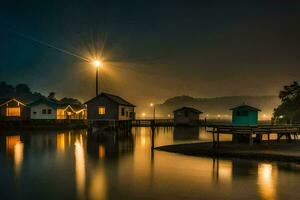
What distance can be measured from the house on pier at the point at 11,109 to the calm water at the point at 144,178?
57.4 metres

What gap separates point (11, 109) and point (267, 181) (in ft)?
255

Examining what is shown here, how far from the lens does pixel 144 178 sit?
21.5m

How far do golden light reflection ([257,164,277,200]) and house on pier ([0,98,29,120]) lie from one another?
2892 inches

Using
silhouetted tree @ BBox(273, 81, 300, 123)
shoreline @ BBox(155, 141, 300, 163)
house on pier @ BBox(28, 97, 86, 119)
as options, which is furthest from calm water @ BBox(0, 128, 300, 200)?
house on pier @ BBox(28, 97, 86, 119)

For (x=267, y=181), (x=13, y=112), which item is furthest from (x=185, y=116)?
(x=267, y=181)

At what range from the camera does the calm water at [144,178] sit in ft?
56.6

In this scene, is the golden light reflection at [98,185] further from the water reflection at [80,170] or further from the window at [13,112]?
the window at [13,112]

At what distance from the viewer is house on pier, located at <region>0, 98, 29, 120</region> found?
83438mm

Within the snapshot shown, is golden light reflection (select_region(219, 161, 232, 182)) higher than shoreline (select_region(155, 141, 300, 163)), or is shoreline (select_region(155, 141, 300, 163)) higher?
shoreline (select_region(155, 141, 300, 163))

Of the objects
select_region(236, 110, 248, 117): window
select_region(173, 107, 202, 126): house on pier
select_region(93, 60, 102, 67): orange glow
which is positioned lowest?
select_region(173, 107, 202, 126): house on pier

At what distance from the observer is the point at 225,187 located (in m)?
18.6

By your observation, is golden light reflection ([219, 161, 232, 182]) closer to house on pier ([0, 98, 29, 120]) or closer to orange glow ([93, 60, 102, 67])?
orange glow ([93, 60, 102, 67])

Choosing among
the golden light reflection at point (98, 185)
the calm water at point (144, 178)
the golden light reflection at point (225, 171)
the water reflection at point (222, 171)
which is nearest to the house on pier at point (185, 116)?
the calm water at point (144, 178)

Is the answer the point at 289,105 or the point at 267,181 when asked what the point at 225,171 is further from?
the point at 289,105
